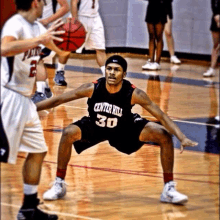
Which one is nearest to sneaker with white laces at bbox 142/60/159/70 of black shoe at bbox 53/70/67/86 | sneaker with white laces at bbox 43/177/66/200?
black shoe at bbox 53/70/67/86

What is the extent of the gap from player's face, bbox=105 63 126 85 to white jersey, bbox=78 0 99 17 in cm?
319

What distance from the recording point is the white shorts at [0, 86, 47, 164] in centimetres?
272

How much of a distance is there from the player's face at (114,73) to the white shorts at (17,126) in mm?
856

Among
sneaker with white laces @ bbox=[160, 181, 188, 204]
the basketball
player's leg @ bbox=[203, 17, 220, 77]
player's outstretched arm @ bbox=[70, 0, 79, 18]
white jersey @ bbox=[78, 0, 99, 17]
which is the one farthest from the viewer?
player's leg @ bbox=[203, 17, 220, 77]

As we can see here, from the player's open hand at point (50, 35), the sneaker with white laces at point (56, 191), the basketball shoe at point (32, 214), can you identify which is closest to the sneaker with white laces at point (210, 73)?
the sneaker with white laces at point (56, 191)

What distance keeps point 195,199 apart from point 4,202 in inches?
51.9

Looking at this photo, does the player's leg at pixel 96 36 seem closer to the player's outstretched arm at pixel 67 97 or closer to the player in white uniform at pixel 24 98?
the player's outstretched arm at pixel 67 97

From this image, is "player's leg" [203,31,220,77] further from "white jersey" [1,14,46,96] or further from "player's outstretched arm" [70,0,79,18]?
"white jersey" [1,14,46,96]

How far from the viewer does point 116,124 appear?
390 centimetres

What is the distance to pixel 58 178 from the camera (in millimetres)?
3648

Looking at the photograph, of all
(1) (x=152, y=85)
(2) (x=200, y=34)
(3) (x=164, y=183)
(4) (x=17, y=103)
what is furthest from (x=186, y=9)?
(4) (x=17, y=103)

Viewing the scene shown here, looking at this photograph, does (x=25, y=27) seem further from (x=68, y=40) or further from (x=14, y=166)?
(x=68, y=40)

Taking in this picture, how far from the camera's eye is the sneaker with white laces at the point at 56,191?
3.02 meters

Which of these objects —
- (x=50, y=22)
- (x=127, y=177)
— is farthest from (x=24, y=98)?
(x=127, y=177)
